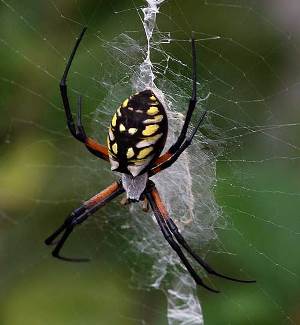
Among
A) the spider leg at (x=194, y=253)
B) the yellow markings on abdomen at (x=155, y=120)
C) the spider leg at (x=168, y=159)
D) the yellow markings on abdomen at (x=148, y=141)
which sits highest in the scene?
the yellow markings on abdomen at (x=155, y=120)

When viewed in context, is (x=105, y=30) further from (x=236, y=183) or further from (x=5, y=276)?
(x=5, y=276)

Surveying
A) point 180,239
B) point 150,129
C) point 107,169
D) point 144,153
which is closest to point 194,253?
point 180,239

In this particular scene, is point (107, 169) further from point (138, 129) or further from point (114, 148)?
point (138, 129)

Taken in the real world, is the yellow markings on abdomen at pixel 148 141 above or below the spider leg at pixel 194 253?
above

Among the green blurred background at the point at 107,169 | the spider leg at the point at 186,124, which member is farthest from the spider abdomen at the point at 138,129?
the green blurred background at the point at 107,169

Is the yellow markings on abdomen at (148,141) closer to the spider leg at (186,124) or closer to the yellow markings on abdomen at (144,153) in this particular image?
the yellow markings on abdomen at (144,153)

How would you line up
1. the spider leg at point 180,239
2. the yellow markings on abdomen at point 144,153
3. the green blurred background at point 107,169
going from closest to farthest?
the yellow markings on abdomen at point 144,153
the green blurred background at point 107,169
the spider leg at point 180,239

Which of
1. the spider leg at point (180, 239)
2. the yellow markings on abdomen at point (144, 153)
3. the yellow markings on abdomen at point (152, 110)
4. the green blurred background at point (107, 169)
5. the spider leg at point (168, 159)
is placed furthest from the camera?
the spider leg at point (180, 239)
